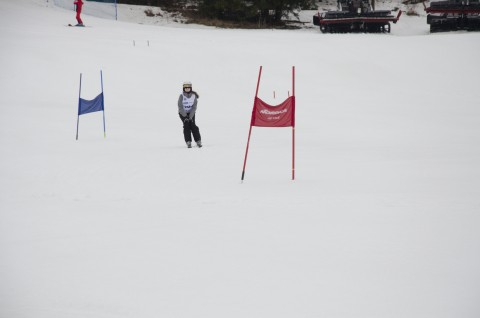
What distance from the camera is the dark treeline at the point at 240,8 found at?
38.1 meters

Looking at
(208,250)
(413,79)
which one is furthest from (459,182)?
(413,79)

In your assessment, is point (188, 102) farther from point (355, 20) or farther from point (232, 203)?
point (355, 20)

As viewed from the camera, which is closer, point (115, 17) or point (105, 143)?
point (105, 143)

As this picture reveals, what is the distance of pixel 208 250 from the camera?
20.6 ft

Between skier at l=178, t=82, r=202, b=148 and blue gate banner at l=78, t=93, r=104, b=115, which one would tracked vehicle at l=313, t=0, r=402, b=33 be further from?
skier at l=178, t=82, r=202, b=148

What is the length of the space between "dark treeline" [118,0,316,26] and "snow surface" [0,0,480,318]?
51.7 feet

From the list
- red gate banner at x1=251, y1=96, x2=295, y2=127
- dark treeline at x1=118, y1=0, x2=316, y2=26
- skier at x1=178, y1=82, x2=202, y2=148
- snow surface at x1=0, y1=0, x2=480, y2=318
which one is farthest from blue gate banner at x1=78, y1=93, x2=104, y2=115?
dark treeline at x1=118, y1=0, x2=316, y2=26

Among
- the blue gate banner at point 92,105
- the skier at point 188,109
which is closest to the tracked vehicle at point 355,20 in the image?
the blue gate banner at point 92,105

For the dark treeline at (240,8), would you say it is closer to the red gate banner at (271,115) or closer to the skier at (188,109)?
the skier at (188,109)

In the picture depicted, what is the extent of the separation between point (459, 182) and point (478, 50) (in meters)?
20.9

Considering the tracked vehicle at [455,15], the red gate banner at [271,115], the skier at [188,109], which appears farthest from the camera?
the tracked vehicle at [455,15]

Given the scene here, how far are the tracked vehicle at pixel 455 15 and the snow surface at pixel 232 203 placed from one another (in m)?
11.6

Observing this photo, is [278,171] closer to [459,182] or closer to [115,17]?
[459,182]

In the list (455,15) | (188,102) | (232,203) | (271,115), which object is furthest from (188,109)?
(455,15)
